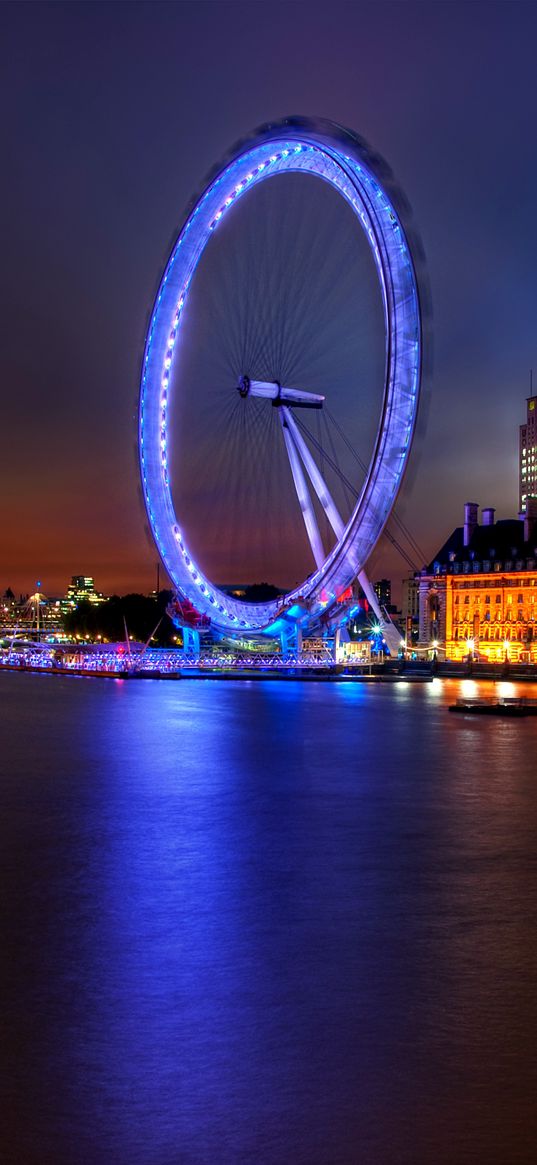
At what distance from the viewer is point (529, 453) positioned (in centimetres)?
15250

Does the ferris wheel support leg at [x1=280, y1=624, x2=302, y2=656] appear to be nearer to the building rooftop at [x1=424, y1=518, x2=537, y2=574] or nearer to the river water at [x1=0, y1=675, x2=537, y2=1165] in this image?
the building rooftop at [x1=424, y1=518, x2=537, y2=574]

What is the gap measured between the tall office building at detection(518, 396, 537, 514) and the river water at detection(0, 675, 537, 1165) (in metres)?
136

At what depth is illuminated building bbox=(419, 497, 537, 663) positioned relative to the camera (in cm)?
8538

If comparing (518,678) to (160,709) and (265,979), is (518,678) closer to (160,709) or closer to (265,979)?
(160,709)

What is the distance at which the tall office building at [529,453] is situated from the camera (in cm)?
15112

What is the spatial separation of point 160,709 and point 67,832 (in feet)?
85.9

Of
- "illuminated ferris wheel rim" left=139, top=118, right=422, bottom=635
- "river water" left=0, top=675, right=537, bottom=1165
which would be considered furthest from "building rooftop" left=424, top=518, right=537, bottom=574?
"river water" left=0, top=675, right=537, bottom=1165

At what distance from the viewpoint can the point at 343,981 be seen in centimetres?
841

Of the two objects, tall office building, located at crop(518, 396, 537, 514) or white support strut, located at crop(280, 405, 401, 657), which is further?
tall office building, located at crop(518, 396, 537, 514)

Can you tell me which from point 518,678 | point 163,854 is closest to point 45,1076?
point 163,854

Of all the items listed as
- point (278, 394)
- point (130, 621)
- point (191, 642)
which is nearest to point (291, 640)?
point (191, 642)

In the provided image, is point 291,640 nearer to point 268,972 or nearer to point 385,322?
point 385,322

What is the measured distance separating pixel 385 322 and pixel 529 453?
109 meters

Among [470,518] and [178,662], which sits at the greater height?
[470,518]
